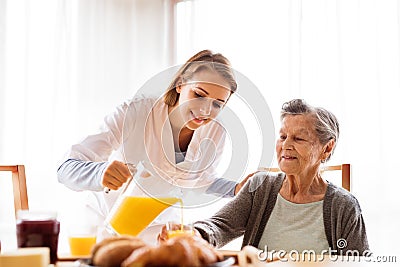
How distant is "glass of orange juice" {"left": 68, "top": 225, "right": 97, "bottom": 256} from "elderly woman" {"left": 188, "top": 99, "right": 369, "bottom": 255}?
0.49m

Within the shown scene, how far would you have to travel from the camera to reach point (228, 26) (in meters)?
3.75

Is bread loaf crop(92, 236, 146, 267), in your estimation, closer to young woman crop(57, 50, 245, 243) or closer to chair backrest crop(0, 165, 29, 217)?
young woman crop(57, 50, 245, 243)

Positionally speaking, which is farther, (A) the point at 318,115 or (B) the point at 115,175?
(A) the point at 318,115

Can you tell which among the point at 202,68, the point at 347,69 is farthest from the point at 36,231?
the point at 347,69

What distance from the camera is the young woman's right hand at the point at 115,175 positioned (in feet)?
5.03

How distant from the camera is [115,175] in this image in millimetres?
1565

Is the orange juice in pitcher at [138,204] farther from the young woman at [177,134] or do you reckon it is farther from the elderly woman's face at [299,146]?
the elderly woman's face at [299,146]

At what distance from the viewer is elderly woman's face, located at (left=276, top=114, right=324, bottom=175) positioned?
6.73ft

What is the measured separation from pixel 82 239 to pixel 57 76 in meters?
2.02

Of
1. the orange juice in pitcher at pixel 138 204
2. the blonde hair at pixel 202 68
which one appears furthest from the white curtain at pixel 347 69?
the orange juice in pitcher at pixel 138 204

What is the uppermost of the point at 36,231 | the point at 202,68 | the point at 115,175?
the point at 202,68

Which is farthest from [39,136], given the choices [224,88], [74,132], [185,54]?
[224,88]

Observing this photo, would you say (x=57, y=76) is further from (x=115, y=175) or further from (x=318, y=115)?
(x=115, y=175)

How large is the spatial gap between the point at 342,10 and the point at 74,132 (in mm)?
1683
